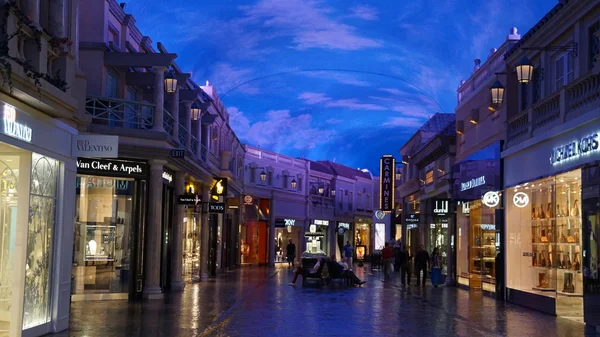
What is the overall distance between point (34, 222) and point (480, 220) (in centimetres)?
1596

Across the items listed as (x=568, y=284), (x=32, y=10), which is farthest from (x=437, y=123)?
(x=32, y=10)

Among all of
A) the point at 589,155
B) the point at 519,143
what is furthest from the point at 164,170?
Result: the point at 589,155

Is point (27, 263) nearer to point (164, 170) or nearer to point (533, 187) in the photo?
point (164, 170)

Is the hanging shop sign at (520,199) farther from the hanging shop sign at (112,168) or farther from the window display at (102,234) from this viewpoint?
the window display at (102,234)

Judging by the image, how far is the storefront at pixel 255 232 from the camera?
51125 millimetres

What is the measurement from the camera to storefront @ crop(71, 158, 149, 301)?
1955 centimetres

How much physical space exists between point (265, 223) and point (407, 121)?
15115 millimetres

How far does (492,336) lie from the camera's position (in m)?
13.5

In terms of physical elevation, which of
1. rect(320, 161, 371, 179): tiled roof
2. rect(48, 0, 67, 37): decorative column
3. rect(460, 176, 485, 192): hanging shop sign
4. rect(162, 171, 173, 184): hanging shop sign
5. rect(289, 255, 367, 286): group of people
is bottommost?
rect(289, 255, 367, 286): group of people

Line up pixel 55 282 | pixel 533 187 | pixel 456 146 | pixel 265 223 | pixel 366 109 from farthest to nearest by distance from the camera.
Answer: pixel 366 109
pixel 265 223
pixel 456 146
pixel 533 187
pixel 55 282

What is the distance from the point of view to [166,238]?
2400cm

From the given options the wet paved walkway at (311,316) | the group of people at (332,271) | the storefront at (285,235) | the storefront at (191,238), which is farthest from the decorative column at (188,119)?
the storefront at (285,235)

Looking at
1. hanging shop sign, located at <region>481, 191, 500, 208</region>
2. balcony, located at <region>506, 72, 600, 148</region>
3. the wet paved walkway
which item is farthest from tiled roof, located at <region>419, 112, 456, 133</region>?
balcony, located at <region>506, 72, 600, 148</region>

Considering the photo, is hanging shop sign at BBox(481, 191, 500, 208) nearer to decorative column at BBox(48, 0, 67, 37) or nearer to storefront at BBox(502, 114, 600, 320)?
storefront at BBox(502, 114, 600, 320)
